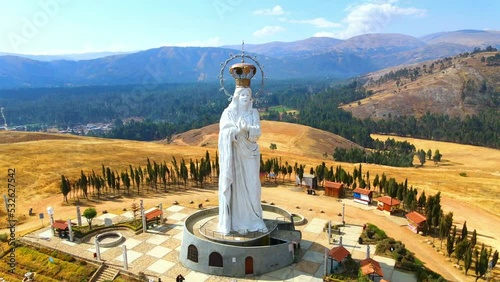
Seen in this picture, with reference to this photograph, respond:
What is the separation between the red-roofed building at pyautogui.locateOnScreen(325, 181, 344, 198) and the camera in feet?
168

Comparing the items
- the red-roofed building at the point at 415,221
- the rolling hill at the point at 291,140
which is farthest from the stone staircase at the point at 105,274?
the rolling hill at the point at 291,140

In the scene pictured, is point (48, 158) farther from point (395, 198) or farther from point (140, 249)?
point (395, 198)

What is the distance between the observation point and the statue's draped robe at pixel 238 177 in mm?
30438

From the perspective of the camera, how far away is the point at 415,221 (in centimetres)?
4000

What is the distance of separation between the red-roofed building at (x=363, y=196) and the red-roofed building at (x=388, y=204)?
153 cm

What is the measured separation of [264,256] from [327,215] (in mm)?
16137

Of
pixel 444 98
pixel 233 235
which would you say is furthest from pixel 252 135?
pixel 444 98

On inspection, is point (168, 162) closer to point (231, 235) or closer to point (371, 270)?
point (231, 235)

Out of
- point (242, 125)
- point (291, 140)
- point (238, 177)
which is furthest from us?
point (291, 140)

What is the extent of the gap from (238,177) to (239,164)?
110cm

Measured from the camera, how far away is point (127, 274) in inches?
1214

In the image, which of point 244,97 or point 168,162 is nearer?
point 244,97

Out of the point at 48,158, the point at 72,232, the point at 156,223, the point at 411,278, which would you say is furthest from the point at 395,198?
the point at 48,158

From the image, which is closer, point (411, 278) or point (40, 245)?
point (411, 278)
